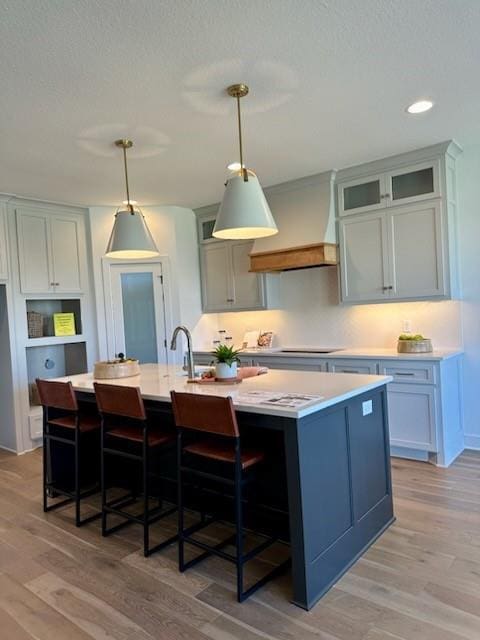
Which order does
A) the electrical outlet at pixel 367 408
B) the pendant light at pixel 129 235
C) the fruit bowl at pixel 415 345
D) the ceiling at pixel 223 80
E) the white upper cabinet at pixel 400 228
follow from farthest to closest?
the fruit bowl at pixel 415 345, the white upper cabinet at pixel 400 228, the pendant light at pixel 129 235, the electrical outlet at pixel 367 408, the ceiling at pixel 223 80

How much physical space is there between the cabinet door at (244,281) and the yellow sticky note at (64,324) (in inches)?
75.8

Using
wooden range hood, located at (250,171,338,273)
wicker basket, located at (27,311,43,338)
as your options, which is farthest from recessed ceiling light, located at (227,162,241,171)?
wicker basket, located at (27,311,43,338)

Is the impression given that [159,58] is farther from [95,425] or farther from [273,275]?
[273,275]

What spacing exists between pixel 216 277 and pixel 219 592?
3933mm

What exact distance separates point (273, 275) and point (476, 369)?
237 centimetres

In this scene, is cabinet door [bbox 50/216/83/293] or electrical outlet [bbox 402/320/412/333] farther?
cabinet door [bbox 50/216/83/293]

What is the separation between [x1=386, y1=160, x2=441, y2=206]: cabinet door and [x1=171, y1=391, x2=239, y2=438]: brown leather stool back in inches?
113

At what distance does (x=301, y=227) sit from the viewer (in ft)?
15.1

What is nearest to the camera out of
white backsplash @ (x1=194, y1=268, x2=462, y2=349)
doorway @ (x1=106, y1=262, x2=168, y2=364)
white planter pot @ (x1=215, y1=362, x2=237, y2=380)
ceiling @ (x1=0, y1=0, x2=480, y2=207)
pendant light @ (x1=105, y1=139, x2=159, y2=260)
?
ceiling @ (x1=0, y1=0, x2=480, y2=207)

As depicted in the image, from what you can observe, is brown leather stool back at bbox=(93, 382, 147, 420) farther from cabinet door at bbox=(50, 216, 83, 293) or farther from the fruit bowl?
cabinet door at bbox=(50, 216, 83, 293)

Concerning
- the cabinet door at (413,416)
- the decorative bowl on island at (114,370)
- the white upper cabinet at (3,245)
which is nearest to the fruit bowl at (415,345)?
the cabinet door at (413,416)

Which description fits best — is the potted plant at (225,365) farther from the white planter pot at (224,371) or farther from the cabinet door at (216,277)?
the cabinet door at (216,277)

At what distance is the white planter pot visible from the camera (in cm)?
294

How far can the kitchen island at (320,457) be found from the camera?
2.09 m
